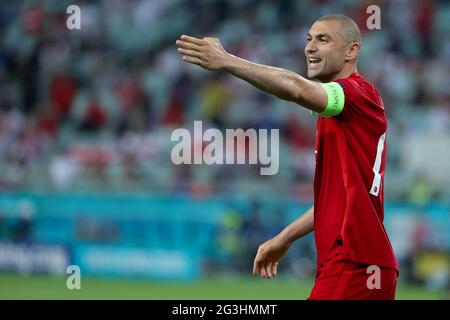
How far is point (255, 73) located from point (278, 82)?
13cm

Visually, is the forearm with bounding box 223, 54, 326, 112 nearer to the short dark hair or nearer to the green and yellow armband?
the green and yellow armband

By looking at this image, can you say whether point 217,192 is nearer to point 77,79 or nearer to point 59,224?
point 59,224

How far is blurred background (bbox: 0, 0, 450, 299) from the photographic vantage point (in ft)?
48.9

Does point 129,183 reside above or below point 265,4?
below

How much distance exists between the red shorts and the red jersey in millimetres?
48

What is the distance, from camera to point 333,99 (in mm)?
5027

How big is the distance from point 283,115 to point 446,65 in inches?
120

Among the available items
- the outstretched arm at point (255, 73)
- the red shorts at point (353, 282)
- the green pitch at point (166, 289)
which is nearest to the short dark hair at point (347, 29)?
the outstretched arm at point (255, 73)

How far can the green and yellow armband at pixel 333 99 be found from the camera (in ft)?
16.5

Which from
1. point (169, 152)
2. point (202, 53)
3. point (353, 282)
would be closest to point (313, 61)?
point (202, 53)

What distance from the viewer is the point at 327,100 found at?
4996mm

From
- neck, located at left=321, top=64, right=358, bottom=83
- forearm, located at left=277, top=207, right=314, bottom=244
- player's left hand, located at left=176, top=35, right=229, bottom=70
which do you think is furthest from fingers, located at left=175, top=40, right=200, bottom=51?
forearm, located at left=277, top=207, right=314, bottom=244

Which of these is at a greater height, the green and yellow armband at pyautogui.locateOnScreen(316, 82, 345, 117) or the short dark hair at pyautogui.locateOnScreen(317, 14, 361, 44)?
the short dark hair at pyautogui.locateOnScreen(317, 14, 361, 44)

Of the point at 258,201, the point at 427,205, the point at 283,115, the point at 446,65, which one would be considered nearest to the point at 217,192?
the point at 258,201
